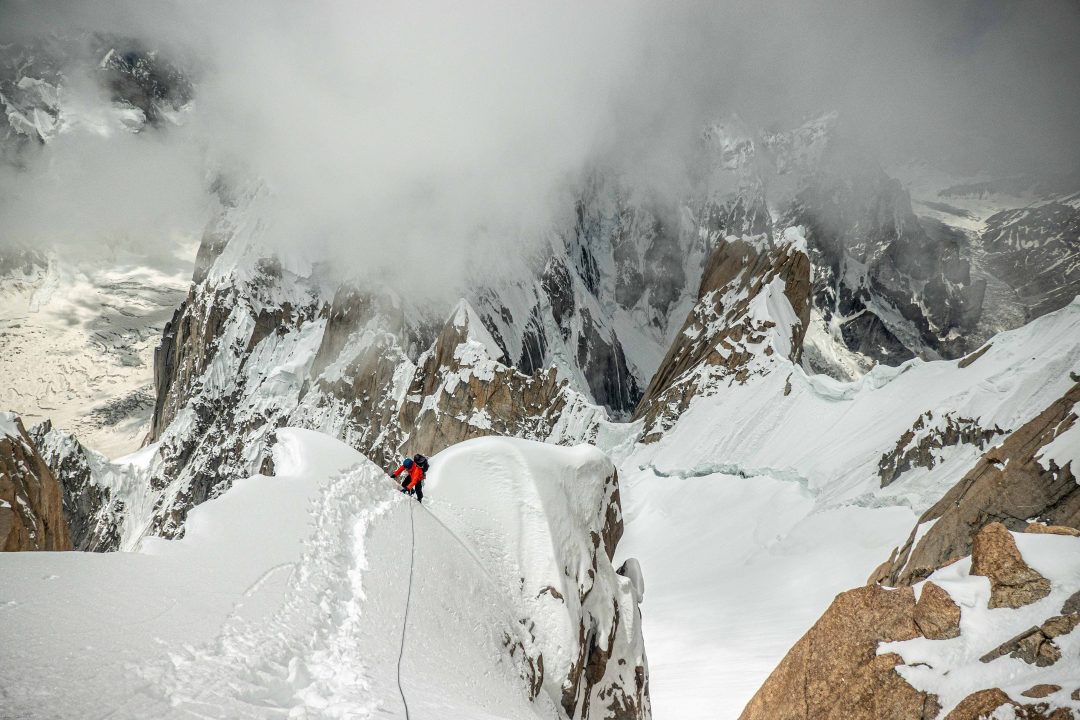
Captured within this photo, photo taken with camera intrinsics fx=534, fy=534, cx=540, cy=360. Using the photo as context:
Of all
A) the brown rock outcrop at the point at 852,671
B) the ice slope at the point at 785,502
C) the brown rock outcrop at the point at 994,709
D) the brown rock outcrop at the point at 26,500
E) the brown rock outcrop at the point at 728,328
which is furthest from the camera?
the brown rock outcrop at the point at 728,328

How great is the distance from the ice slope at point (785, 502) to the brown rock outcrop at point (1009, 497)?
21.6 feet

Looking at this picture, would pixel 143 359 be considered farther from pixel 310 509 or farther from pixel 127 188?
pixel 310 509

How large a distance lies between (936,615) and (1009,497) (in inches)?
344

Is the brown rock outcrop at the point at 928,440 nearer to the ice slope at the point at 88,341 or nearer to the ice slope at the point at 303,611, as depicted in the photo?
the ice slope at the point at 303,611

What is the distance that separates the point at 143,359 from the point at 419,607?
14510 cm

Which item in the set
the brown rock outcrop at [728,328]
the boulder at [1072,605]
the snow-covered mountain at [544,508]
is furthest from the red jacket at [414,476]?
the brown rock outcrop at [728,328]

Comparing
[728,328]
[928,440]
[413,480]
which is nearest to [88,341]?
[728,328]

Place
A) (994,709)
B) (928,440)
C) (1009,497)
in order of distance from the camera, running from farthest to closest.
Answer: (928,440)
(1009,497)
(994,709)

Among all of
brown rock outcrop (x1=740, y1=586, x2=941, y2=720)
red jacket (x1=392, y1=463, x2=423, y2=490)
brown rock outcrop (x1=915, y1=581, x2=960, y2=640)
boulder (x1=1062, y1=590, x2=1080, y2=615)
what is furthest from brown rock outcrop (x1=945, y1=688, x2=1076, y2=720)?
red jacket (x1=392, y1=463, x2=423, y2=490)

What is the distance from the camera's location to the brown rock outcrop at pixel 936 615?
454 cm

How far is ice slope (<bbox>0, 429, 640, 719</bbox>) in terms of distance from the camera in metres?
3.51

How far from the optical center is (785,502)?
2728 cm

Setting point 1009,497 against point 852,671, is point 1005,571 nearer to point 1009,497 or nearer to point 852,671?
point 852,671

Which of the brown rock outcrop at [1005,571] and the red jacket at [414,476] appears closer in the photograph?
the brown rock outcrop at [1005,571]
